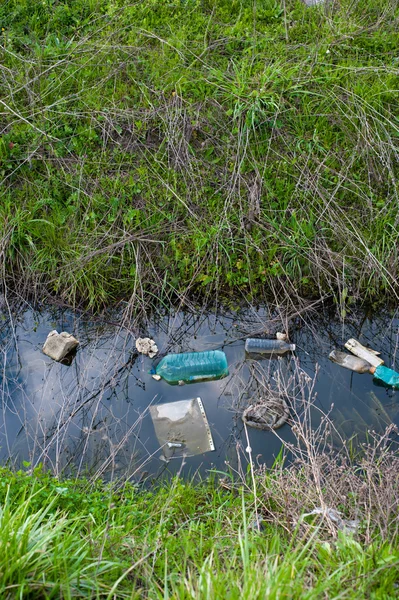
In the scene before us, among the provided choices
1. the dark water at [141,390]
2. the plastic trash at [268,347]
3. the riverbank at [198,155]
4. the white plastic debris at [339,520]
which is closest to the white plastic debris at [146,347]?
the dark water at [141,390]

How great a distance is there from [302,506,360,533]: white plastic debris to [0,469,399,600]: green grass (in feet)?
0.21

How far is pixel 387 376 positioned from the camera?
3.35 m

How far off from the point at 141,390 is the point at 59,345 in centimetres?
61

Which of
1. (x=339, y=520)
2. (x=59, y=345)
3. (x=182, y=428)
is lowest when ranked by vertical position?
(x=182, y=428)

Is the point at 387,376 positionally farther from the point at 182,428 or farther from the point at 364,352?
the point at 182,428

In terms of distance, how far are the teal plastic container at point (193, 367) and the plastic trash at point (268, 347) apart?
0.18m

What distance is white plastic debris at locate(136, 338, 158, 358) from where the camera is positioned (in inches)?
140

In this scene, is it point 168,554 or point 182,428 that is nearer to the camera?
point 168,554

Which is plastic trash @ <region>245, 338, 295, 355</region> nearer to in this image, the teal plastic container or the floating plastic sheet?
the teal plastic container

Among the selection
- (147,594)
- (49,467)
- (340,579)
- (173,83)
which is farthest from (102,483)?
(173,83)

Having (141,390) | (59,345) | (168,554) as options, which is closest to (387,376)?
(141,390)

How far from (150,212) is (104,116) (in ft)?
2.79

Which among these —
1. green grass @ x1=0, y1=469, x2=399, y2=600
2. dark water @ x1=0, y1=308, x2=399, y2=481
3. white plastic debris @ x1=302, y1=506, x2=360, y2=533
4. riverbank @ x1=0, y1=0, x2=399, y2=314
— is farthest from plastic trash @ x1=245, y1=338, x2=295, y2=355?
white plastic debris @ x1=302, y1=506, x2=360, y2=533

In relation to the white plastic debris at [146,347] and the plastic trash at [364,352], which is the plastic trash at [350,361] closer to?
the plastic trash at [364,352]
